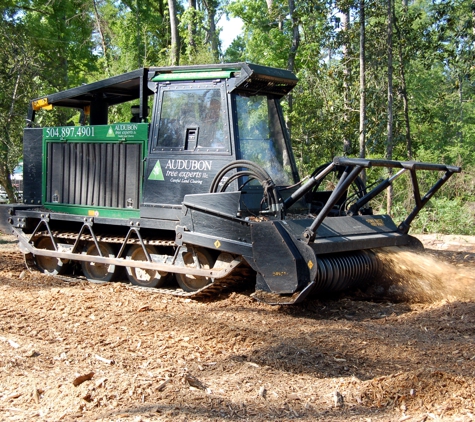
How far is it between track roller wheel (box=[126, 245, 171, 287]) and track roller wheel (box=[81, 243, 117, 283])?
0.36m

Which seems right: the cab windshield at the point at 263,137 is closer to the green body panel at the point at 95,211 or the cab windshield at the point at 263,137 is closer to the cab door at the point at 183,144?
the cab door at the point at 183,144

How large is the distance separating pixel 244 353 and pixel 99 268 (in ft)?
14.3

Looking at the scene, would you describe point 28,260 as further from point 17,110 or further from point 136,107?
point 17,110

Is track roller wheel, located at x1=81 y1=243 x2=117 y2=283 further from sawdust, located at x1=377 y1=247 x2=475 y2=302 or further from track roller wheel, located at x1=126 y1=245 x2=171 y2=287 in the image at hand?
sawdust, located at x1=377 y1=247 x2=475 y2=302

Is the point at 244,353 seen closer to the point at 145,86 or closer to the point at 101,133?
the point at 145,86

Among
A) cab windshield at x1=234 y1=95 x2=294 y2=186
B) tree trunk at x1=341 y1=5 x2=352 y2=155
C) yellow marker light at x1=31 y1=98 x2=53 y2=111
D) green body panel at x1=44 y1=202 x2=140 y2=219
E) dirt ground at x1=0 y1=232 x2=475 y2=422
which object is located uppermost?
tree trunk at x1=341 y1=5 x2=352 y2=155

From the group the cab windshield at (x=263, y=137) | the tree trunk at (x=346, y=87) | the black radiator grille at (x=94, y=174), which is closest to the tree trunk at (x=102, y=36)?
the tree trunk at (x=346, y=87)

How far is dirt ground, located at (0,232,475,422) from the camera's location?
4.23 metres

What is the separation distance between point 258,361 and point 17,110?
51.8ft

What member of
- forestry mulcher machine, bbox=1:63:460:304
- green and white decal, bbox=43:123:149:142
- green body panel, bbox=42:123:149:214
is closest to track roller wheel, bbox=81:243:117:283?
forestry mulcher machine, bbox=1:63:460:304

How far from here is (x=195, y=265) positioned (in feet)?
25.6

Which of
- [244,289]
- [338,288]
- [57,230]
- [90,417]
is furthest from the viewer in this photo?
[57,230]

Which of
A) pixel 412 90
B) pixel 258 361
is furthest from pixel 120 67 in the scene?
pixel 258 361

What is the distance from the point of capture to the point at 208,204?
7.36 meters
